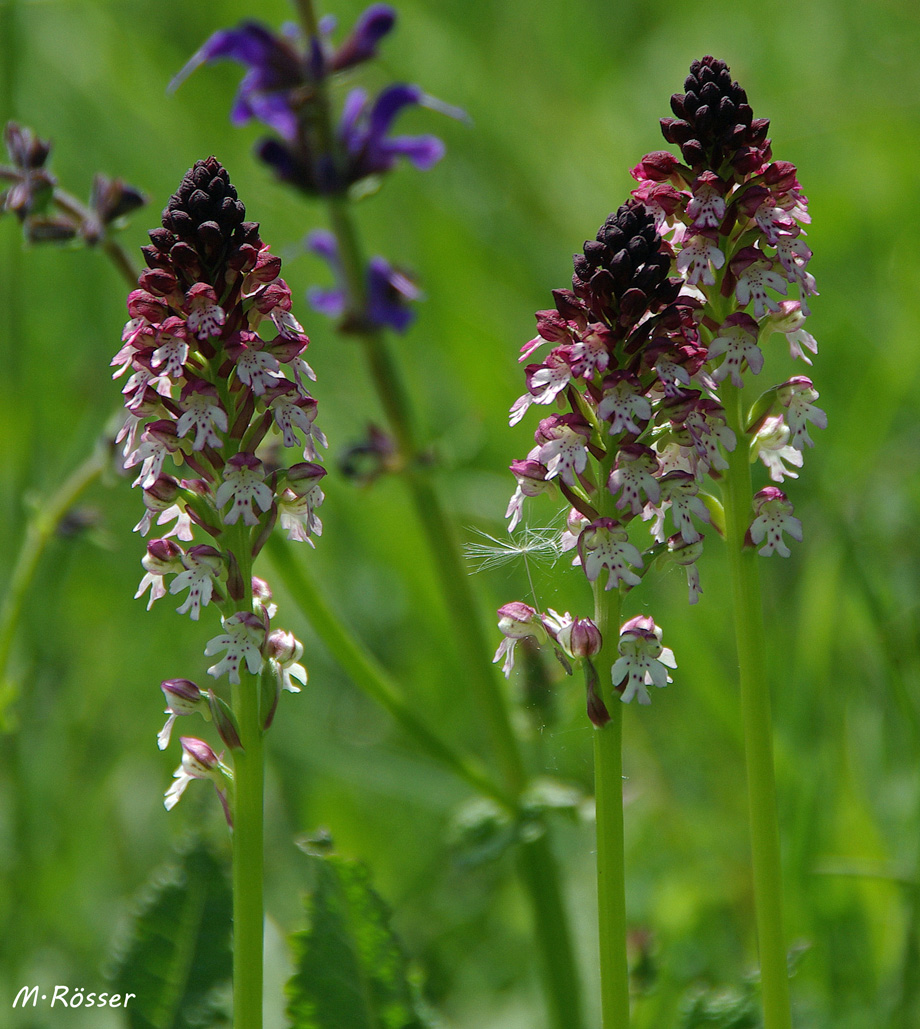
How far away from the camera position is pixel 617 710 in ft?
6.13

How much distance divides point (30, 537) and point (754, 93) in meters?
5.72

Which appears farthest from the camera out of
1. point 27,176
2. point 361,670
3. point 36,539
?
point 36,539

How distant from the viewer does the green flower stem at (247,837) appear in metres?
1.88

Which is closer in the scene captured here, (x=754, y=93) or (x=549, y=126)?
(x=549, y=126)

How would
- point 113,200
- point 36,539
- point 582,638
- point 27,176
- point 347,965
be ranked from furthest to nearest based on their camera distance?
point 36,539 → point 113,200 → point 27,176 → point 347,965 → point 582,638

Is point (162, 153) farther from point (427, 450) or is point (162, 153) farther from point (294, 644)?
point (294, 644)

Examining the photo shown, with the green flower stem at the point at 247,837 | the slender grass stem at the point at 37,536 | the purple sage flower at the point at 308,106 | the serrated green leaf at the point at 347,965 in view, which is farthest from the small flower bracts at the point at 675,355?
the slender grass stem at the point at 37,536

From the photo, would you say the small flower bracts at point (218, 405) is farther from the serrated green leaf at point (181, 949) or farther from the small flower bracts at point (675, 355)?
the serrated green leaf at point (181, 949)

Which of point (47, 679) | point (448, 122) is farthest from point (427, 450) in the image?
point (448, 122)

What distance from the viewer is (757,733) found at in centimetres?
199

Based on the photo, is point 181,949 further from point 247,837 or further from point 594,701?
point 594,701

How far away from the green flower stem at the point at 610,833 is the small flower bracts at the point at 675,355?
3cm

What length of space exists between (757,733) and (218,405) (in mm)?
1040

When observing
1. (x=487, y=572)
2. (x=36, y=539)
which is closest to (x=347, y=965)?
(x=36, y=539)
